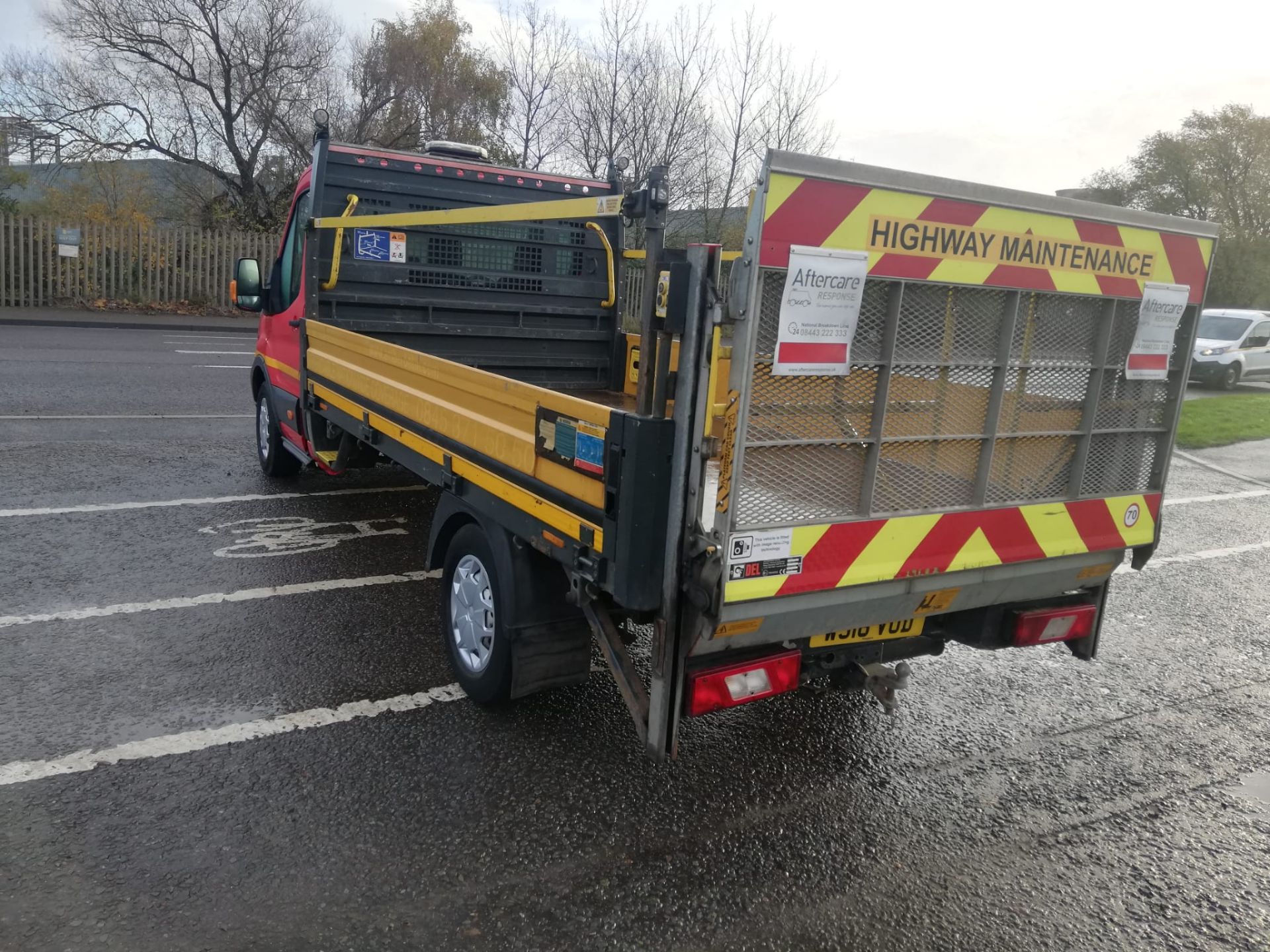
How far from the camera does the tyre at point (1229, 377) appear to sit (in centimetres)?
2152

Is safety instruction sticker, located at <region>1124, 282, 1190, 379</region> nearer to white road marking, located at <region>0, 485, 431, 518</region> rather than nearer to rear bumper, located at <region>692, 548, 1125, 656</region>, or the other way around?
rear bumper, located at <region>692, 548, 1125, 656</region>

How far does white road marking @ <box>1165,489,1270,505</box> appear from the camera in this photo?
30.8ft

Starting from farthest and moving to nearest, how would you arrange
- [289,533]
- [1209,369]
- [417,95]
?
[417,95], [1209,369], [289,533]

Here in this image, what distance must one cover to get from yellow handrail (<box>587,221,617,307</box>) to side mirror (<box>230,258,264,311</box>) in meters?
2.45

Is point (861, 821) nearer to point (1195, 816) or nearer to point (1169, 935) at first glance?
point (1169, 935)

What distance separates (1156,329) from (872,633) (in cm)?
157

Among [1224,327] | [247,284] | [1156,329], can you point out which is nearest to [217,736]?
[1156,329]

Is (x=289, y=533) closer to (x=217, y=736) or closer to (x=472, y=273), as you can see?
(x=472, y=273)

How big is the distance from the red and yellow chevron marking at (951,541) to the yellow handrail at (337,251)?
4225mm

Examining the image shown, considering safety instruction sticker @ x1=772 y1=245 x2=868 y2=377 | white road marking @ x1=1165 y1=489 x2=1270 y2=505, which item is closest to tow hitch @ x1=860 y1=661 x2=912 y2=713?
safety instruction sticker @ x1=772 y1=245 x2=868 y2=377

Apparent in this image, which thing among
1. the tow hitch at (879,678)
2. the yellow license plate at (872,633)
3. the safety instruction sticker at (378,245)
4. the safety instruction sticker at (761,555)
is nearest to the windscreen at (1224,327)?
the safety instruction sticker at (378,245)

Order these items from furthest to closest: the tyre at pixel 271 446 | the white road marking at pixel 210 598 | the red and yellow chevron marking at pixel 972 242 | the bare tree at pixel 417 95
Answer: the bare tree at pixel 417 95 → the tyre at pixel 271 446 → the white road marking at pixel 210 598 → the red and yellow chevron marking at pixel 972 242

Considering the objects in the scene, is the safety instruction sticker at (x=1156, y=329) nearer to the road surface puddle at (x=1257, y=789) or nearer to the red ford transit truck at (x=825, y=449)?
the red ford transit truck at (x=825, y=449)

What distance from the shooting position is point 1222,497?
9.75 m
